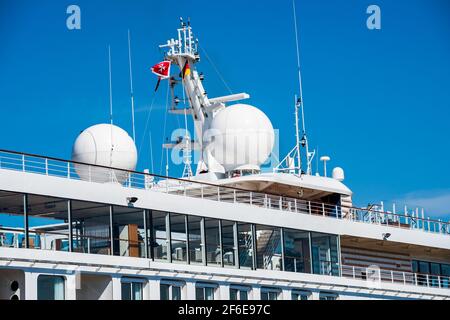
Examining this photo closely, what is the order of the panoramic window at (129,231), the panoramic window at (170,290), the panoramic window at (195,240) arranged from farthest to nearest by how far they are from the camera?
the panoramic window at (195,240) → the panoramic window at (170,290) → the panoramic window at (129,231)

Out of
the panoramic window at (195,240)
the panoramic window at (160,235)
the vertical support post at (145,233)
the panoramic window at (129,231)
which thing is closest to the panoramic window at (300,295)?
the panoramic window at (195,240)

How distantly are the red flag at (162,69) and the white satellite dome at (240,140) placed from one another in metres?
3.67

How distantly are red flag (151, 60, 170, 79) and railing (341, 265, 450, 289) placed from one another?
13.6 m

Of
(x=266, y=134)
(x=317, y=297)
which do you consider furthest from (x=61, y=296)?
(x=266, y=134)

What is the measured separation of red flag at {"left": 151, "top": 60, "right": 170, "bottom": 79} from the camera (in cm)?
5516

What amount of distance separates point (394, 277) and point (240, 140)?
40.6 feet

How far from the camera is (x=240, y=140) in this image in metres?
53.9

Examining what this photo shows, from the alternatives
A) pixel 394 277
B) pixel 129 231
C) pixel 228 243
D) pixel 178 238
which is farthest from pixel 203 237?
pixel 394 277

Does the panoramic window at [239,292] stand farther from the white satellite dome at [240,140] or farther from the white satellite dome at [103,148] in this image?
the white satellite dome at [240,140]

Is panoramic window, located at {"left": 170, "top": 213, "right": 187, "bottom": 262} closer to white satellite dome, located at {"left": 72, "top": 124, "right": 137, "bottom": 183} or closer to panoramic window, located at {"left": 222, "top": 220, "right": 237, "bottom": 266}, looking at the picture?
panoramic window, located at {"left": 222, "top": 220, "right": 237, "bottom": 266}

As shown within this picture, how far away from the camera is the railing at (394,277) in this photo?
54.3 m

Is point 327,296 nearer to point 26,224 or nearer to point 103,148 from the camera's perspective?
point 103,148

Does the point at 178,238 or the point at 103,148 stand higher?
the point at 103,148

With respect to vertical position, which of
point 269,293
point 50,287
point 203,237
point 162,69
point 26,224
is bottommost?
point 50,287
